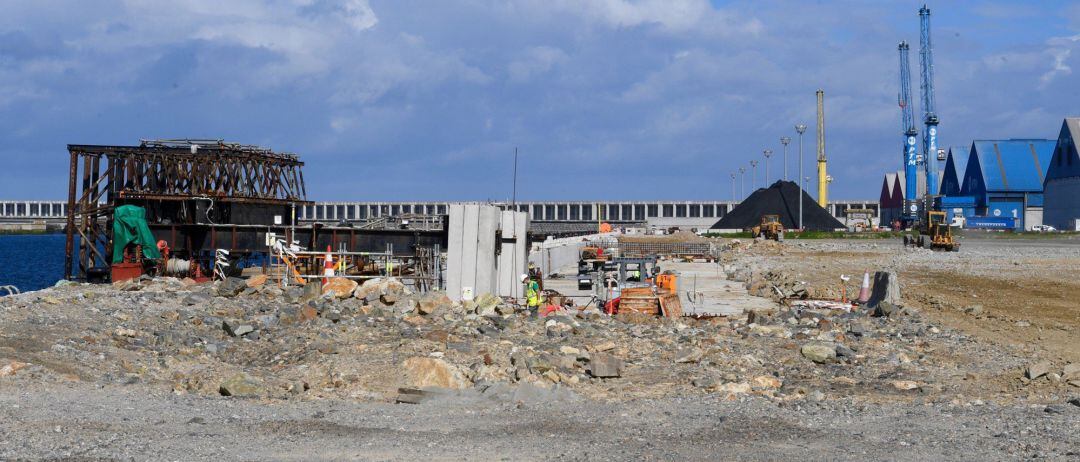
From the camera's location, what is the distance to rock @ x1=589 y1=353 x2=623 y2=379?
14.4 meters

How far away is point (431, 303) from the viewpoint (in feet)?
66.6

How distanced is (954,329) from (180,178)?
38.3m

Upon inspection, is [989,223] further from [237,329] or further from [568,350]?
[237,329]

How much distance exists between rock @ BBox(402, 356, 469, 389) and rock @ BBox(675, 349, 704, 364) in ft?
11.3

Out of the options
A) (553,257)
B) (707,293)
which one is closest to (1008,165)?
(553,257)

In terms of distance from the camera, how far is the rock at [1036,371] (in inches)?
565

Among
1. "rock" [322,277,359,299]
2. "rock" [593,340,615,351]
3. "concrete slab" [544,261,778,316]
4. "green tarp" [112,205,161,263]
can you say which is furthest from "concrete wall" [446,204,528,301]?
"green tarp" [112,205,161,263]

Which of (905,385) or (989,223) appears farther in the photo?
(989,223)

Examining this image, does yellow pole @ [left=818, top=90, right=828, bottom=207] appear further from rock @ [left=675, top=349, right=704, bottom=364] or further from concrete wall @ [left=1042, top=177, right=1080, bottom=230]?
rock @ [left=675, top=349, right=704, bottom=364]

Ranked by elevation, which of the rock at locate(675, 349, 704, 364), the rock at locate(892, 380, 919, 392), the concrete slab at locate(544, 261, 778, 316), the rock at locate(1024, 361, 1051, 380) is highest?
the concrete slab at locate(544, 261, 778, 316)

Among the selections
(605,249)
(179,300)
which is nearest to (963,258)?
(605,249)

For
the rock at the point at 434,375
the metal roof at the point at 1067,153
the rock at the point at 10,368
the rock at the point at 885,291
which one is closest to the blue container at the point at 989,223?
the metal roof at the point at 1067,153

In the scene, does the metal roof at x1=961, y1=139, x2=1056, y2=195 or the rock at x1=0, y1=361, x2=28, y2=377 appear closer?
the rock at x1=0, y1=361, x2=28, y2=377

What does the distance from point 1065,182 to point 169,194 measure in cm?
8132
